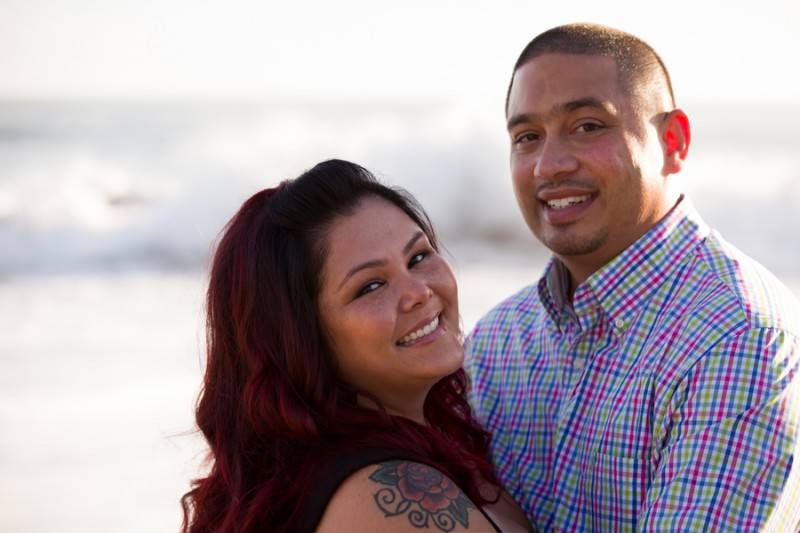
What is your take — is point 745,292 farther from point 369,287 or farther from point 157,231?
point 157,231

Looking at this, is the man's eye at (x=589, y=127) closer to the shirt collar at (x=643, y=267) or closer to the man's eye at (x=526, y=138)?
the man's eye at (x=526, y=138)

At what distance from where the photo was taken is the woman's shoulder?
2229mm

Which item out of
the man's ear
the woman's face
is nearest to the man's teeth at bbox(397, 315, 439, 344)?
the woman's face

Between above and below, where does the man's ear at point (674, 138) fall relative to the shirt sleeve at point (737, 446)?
above

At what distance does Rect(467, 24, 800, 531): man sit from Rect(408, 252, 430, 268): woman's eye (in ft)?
1.91

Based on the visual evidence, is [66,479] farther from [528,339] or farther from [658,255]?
[658,255]

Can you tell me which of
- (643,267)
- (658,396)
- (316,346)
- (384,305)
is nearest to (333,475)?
(316,346)

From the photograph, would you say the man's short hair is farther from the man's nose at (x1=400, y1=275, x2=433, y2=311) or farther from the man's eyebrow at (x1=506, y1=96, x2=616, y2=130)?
the man's nose at (x1=400, y1=275, x2=433, y2=311)

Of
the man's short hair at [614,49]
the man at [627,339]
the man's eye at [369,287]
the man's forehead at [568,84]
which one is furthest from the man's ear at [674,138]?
the man's eye at [369,287]

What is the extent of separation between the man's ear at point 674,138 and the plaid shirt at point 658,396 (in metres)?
0.16

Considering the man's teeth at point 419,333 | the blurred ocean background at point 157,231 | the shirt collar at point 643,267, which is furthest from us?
the blurred ocean background at point 157,231

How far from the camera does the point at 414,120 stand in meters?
16.0

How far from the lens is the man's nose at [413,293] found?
2674 millimetres

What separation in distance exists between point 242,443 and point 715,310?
4.52 ft
